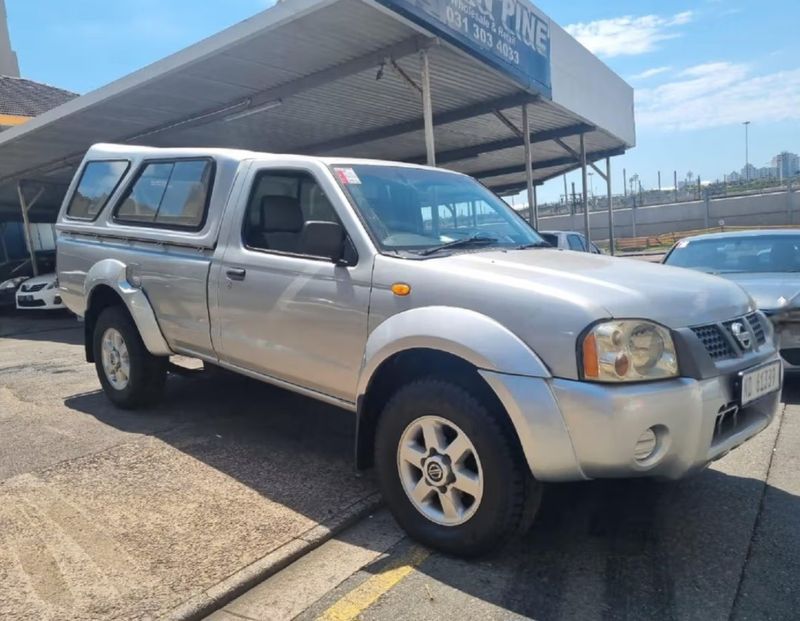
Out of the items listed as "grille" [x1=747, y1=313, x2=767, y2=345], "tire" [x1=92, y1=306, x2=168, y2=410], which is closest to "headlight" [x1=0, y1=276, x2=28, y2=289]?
"tire" [x1=92, y1=306, x2=168, y2=410]

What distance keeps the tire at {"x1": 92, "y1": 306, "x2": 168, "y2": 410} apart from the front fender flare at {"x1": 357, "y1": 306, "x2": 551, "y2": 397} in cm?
257

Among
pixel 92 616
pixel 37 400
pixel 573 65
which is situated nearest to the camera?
pixel 92 616

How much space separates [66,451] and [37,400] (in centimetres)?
187

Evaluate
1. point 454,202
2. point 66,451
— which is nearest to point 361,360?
point 454,202

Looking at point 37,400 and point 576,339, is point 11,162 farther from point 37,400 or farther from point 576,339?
point 576,339

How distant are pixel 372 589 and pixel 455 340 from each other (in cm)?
114

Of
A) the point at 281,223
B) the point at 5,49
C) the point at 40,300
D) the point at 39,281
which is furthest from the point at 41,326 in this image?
the point at 5,49

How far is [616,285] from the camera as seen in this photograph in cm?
287

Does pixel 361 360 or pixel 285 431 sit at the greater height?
pixel 361 360

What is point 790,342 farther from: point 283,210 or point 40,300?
point 40,300

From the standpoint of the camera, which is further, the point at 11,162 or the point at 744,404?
the point at 11,162

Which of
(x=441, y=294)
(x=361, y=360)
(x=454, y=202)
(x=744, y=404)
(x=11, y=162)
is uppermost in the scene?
(x=11, y=162)

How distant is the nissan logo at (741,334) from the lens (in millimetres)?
3012

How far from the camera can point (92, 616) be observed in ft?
8.39
